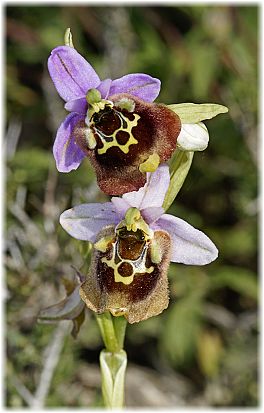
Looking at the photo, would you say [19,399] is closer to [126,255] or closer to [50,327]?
[50,327]

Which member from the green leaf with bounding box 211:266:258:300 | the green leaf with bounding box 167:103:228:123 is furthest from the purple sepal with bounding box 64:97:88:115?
the green leaf with bounding box 211:266:258:300

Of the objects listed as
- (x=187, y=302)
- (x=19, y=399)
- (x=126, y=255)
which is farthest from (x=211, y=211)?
(x=126, y=255)

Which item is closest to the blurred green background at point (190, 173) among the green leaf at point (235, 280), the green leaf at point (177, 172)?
the green leaf at point (235, 280)

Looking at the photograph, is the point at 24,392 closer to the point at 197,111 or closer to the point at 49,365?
the point at 49,365

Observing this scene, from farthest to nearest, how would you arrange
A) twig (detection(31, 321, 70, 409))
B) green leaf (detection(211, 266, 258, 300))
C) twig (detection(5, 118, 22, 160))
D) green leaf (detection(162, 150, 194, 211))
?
green leaf (detection(211, 266, 258, 300)) < twig (detection(5, 118, 22, 160)) < twig (detection(31, 321, 70, 409)) < green leaf (detection(162, 150, 194, 211))

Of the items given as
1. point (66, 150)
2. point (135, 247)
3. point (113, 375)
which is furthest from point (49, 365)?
point (66, 150)

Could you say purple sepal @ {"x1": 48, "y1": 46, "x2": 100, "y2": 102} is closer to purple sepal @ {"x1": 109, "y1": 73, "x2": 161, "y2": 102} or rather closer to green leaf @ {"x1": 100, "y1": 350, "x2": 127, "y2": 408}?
purple sepal @ {"x1": 109, "y1": 73, "x2": 161, "y2": 102}
